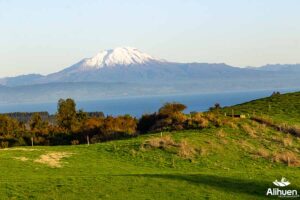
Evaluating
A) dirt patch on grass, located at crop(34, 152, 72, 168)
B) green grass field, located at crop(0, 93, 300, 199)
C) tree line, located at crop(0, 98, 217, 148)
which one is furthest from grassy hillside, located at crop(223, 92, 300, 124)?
dirt patch on grass, located at crop(34, 152, 72, 168)

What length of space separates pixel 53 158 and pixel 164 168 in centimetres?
848

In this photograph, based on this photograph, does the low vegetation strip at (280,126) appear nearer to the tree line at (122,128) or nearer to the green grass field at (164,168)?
the green grass field at (164,168)

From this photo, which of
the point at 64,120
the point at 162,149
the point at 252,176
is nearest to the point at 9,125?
the point at 64,120

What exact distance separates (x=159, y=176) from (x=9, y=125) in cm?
6984

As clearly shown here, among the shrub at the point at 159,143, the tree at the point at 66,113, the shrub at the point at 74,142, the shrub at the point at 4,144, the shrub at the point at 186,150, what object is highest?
the tree at the point at 66,113

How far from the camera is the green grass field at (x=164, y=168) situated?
88.5 feet

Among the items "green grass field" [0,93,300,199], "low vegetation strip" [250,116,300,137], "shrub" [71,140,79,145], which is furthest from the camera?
"shrub" [71,140,79,145]

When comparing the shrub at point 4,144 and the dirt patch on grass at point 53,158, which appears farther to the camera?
the shrub at point 4,144

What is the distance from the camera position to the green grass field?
2697 cm

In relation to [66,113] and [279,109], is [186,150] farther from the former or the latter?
[66,113]

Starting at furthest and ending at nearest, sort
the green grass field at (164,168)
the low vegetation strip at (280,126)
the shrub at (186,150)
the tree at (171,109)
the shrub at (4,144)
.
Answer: the shrub at (4,144), the tree at (171,109), the low vegetation strip at (280,126), the shrub at (186,150), the green grass field at (164,168)

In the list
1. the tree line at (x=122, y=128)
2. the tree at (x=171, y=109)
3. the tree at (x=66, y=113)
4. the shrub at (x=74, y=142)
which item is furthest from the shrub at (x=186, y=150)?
the tree at (x=66, y=113)

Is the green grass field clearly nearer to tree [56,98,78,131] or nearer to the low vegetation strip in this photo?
the low vegetation strip

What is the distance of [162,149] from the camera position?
43.6 meters
